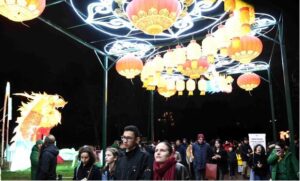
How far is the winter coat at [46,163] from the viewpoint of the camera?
21.7ft

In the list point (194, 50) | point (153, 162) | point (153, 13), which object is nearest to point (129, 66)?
point (194, 50)

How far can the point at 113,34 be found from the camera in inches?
397

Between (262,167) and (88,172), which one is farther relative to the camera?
(262,167)

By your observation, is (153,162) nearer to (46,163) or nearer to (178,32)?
(46,163)

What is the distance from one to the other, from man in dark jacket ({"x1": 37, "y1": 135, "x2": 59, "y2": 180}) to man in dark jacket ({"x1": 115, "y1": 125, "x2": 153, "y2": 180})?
10.8 feet

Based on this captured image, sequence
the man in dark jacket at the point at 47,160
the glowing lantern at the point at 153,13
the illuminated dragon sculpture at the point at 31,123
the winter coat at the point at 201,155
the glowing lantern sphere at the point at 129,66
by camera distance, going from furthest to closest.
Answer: the illuminated dragon sculpture at the point at 31,123
the winter coat at the point at 201,155
the glowing lantern sphere at the point at 129,66
the man in dark jacket at the point at 47,160
the glowing lantern at the point at 153,13

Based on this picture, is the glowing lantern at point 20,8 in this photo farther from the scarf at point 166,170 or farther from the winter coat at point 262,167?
the winter coat at point 262,167

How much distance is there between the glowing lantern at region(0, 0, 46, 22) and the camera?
17.7 ft

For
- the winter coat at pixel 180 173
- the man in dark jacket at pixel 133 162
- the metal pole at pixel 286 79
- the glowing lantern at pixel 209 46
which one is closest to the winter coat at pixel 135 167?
the man in dark jacket at pixel 133 162

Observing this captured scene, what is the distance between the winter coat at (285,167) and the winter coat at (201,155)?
3.73m

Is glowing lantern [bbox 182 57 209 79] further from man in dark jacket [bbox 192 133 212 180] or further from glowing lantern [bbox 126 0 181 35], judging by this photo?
glowing lantern [bbox 126 0 181 35]

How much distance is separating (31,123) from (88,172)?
12726 mm

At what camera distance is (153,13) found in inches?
238

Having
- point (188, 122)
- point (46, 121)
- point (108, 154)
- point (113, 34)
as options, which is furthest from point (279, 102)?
point (108, 154)
